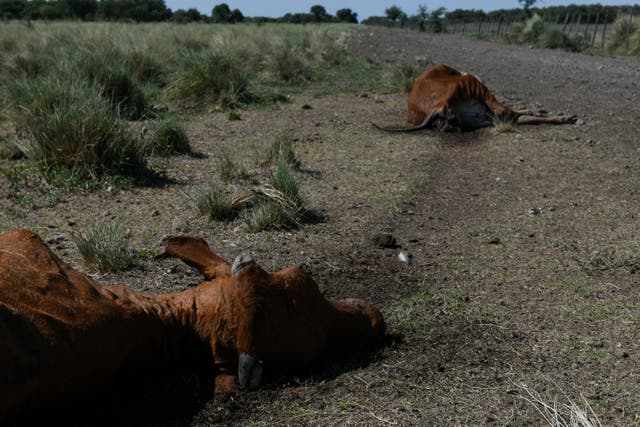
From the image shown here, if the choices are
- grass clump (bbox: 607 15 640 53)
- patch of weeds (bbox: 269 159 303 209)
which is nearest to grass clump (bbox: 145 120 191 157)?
patch of weeds (bbox: 269 159 303 209)

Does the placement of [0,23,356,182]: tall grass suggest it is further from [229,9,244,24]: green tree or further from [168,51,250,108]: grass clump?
[229,9,244,24]: green tree

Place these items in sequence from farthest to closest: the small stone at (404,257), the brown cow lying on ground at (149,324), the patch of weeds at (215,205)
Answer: the patch of weeds at (215,205), the small stone at (404,257), the brown cow lying on ground at (149,324)

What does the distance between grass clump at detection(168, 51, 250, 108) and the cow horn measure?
898cm

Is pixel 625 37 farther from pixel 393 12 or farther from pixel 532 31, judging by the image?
pixel 393 12

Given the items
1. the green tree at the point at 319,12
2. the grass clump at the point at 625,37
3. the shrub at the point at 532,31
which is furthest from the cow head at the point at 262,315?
the green tree at the point at 319,12

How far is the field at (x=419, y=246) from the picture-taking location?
132 inches

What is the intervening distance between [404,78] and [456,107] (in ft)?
13.7

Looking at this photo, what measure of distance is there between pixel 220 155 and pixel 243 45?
11614 mm

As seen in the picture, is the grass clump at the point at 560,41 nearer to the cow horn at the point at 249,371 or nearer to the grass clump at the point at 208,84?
the grass clump at the point at 208,84

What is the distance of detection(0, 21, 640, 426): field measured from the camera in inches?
132

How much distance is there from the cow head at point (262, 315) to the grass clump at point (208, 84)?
339 inches

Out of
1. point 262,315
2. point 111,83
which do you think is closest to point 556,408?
point 262,315

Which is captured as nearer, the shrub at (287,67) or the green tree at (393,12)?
the shrub at (287,67)

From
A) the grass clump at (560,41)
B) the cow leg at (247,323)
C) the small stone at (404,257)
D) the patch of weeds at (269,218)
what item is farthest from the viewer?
the grass clump at (560,41)
